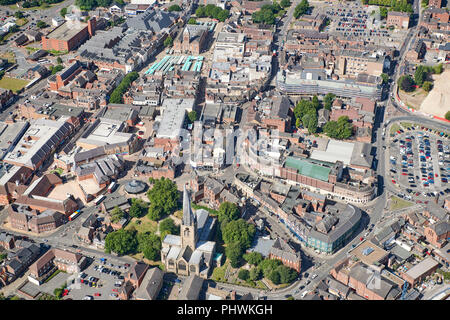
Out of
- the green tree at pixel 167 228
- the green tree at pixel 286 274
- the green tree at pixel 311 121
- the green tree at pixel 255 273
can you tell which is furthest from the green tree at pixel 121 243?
the green tree at pixel 311 121

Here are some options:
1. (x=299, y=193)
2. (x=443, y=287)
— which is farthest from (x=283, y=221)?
(x=443, y=287)

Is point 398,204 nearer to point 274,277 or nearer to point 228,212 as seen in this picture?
point 274,277

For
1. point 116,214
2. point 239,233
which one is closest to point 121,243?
point 116,214

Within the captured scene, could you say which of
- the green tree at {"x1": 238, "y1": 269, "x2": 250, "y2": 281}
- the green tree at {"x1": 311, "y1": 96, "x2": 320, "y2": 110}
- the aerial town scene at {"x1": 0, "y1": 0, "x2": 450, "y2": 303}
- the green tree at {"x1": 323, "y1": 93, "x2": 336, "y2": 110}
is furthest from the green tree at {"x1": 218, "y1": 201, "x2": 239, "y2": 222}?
the green tree at {"x1": 323, "y1": 93, "x2": 336, "y2": 110}

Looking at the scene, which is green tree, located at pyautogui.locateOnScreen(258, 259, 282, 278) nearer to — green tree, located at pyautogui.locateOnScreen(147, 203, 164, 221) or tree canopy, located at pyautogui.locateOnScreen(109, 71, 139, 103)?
green tree, located at pyautogui.locateOnScreen(147, 203, 164, 221)

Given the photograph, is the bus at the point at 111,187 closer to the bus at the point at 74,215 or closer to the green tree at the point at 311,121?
the bus at the point at 74,215
